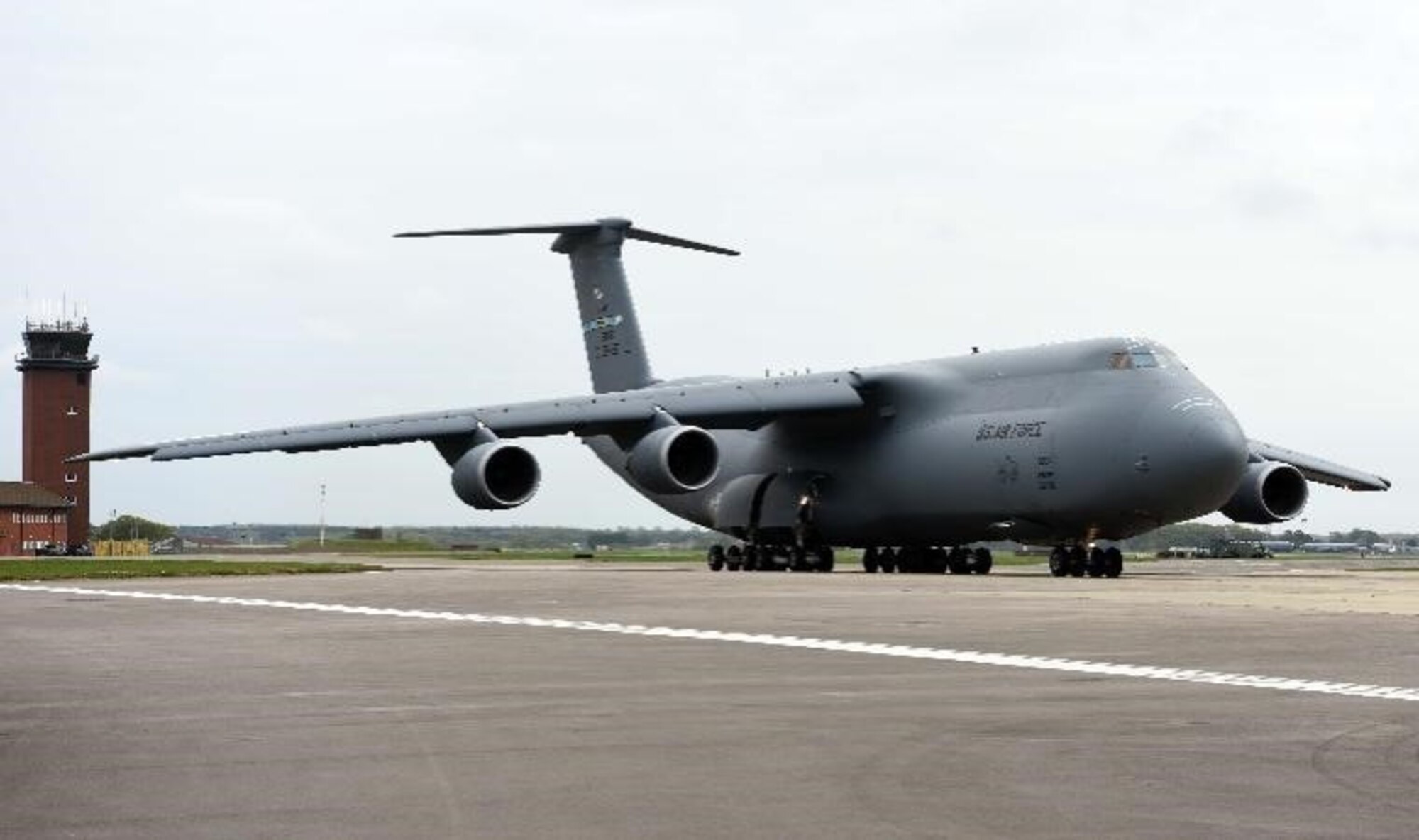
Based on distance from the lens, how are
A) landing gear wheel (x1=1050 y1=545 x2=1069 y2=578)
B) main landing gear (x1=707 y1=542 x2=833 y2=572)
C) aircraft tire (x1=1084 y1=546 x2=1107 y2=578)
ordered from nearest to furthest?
aircraft tire (x1=1084 y1=546 x2=1107 y2=578)
landing gear wheel (x1=1050 y1=545 x2=1069 y2=578)
main landing gear (x1=707 y1=542 x2=833 y2=572)

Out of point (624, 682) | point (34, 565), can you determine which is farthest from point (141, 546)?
point (624, 682)

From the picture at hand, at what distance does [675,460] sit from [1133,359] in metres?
9.65

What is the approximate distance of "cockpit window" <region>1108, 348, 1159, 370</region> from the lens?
117 feet

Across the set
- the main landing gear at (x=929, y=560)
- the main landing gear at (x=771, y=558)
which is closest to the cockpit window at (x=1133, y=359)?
the main landing gear at (x=929, y=560)

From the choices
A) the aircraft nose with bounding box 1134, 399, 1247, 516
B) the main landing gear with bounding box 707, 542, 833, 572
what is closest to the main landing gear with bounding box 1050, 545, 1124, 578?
the aircraft nose with bounding box 1134, 399, 1247, 516

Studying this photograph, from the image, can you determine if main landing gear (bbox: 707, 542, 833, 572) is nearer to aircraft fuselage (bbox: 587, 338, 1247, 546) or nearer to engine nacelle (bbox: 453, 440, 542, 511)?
aircraft fuselage (bbox: 587, 338, 1247, 546)

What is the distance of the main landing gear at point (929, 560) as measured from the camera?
42000mm

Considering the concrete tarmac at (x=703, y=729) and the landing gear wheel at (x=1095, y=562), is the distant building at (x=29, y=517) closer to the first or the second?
the landing gear wheel at (x=1095, y=562)

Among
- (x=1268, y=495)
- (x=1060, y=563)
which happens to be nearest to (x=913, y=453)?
(x=1060, y=563)

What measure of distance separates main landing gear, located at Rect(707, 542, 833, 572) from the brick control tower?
70.3 metres

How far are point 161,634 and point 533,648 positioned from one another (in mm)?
4056

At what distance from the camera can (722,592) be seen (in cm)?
2681

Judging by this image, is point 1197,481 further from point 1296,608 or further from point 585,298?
point 585,298

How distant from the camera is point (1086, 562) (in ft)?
122
